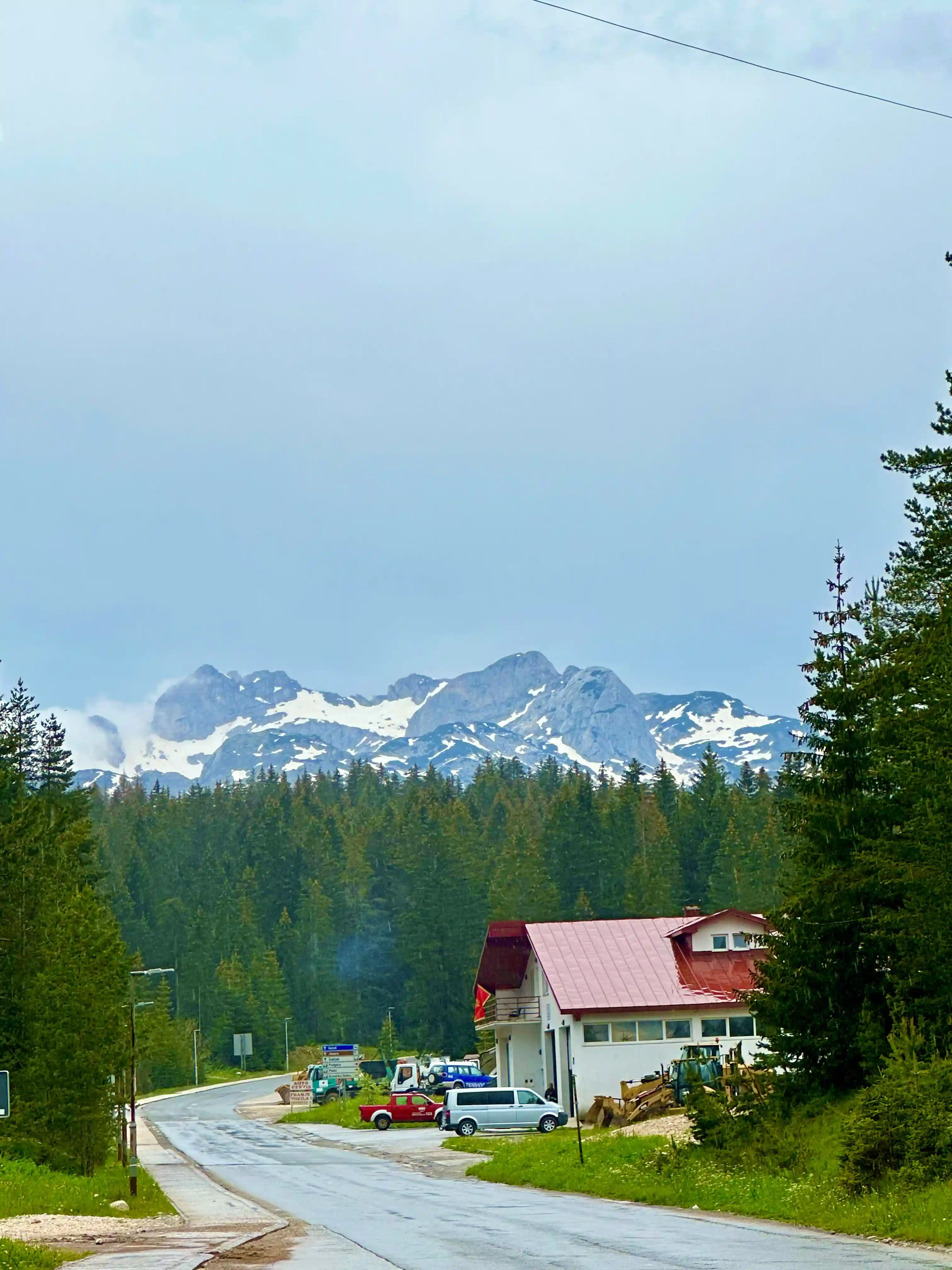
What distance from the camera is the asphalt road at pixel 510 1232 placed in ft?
60.7

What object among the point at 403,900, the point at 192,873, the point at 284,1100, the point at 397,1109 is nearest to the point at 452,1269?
the point at 397,1109

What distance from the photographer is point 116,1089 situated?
44.2 metres

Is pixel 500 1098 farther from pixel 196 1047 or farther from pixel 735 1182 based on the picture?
pixel 196 1047

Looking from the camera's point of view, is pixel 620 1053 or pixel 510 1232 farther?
pixel 620 1053

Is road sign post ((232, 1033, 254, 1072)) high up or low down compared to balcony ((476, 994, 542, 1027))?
down

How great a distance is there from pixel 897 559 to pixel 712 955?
19122mm

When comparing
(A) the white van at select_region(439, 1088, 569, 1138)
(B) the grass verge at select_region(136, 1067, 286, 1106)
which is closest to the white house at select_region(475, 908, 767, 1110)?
(A) the white van at select_region(439, 1088, 569, 1138)

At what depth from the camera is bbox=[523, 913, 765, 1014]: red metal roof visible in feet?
184

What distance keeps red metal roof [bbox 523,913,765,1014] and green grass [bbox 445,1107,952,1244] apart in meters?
13.4

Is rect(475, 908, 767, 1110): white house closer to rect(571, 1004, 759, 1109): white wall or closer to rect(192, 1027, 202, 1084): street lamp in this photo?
rect(571, 1004, 759, 1109): white wall

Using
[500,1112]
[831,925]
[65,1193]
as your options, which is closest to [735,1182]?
[831,925]

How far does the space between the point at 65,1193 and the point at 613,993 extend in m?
26.9

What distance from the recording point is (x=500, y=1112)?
178 feet

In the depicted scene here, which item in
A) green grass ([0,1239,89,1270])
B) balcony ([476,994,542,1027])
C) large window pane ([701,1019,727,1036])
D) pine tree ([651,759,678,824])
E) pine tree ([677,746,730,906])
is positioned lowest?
green grass ([0,1239,89,1270])
